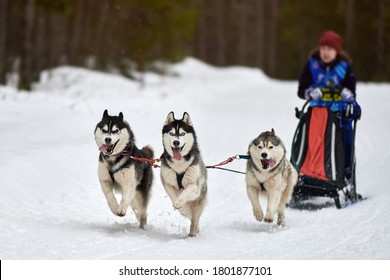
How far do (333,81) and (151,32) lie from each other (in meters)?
17.8

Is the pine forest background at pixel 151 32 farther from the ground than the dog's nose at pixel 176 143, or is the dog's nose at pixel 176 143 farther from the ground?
the pine forest background at pixel 151 32

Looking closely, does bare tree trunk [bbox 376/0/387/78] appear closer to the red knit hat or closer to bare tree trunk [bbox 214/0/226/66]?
bare tree trunk [bbox 214/0/226/66]

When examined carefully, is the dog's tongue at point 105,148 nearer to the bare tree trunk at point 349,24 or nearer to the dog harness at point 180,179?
the dog harness at point 180,179

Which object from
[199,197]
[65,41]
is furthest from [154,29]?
[199,197]

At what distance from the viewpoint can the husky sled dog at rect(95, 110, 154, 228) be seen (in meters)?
5.31

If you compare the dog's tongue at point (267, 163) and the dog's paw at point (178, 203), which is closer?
the dog's paw at point (178, 203)

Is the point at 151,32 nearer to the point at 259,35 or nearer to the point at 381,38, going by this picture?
the point at 381,38

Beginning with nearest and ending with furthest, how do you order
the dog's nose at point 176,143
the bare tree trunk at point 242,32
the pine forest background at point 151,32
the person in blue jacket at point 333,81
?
the dog's nose at point 176,143 < the person in blue jacket at point 333,81 < the pine forest background at point 151,32 < the bare tree trunk at point 242,32

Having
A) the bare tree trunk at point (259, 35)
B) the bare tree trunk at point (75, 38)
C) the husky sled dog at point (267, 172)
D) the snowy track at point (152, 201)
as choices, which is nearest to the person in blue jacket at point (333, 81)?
the snowy track at point (152, 201)

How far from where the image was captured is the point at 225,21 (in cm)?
4841

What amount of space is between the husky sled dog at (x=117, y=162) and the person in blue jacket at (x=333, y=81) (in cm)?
249

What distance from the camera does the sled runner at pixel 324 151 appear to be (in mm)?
6844

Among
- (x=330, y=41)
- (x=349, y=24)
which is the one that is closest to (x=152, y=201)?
(x=330, y=41)

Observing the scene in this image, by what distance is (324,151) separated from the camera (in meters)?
6.91
